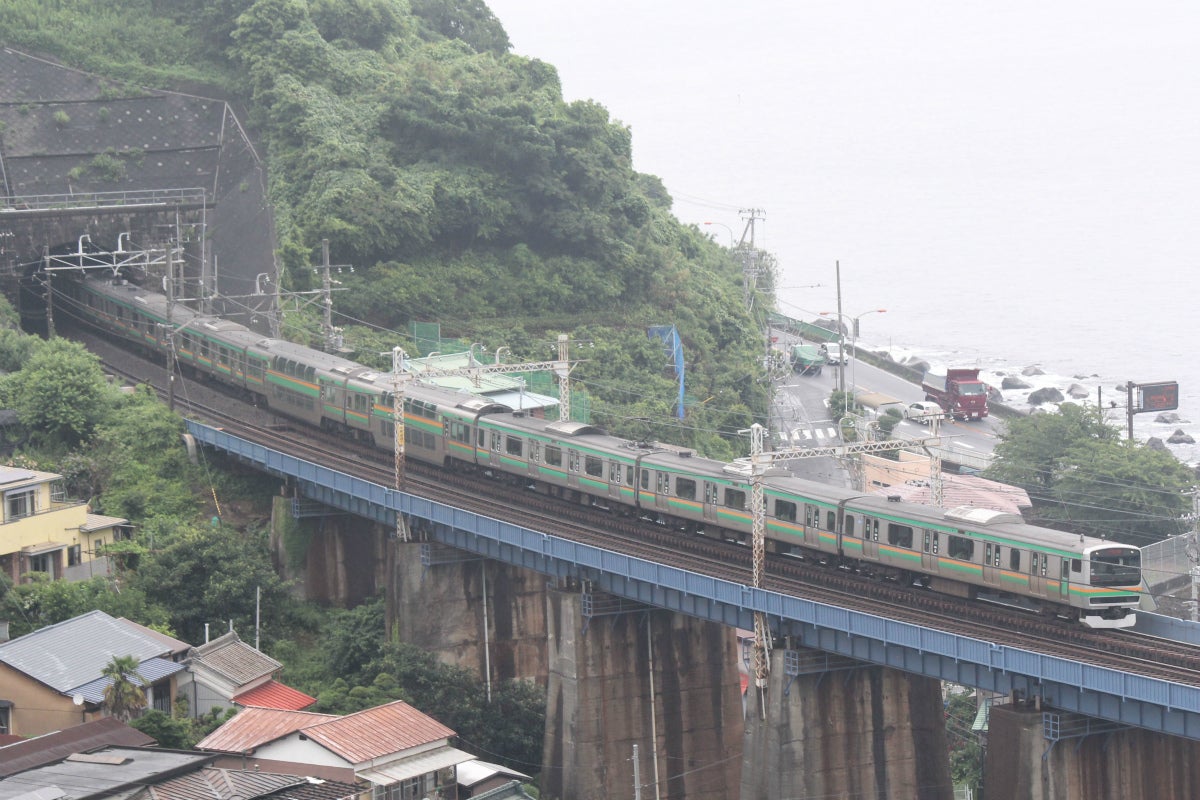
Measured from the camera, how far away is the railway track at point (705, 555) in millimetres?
40625

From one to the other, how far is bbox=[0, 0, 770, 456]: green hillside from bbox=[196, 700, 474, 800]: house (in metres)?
35.2

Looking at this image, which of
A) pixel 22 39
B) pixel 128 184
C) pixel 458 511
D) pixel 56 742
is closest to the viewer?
pixel 56 742

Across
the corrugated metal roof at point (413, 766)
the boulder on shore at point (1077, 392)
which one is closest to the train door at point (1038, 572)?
the corrugated metal roof at point (413, 766)

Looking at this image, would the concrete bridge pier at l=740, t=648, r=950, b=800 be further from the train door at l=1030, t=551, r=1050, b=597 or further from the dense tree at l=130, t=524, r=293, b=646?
the dense tree at l=130, t=524, r=293, b=646

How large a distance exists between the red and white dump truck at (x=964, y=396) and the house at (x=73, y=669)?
6023cm

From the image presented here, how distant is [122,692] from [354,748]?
6.47 meters

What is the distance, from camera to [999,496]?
7331 centimetres

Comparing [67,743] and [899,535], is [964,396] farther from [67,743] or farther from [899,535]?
[67,743]

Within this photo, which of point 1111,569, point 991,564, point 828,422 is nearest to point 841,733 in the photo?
point 991,564

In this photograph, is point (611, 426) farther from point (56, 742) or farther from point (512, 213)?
point (56, 742)

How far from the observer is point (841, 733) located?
45.6 m

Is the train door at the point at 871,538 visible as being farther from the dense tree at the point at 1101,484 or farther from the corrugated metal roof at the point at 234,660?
the dense tree at the point at 1101,484

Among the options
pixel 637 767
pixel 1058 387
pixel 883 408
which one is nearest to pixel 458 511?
pixel 637 767

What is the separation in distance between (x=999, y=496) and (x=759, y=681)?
31.2 meters
